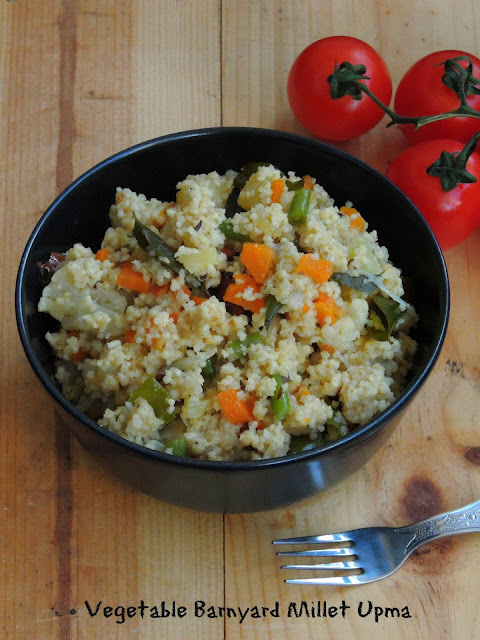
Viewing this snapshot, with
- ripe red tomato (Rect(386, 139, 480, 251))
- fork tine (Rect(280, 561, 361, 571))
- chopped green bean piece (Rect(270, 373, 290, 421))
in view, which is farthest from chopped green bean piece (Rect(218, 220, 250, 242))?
fork tine (Rect(280, 561, 361, 571))

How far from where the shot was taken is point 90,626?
1.63 meters

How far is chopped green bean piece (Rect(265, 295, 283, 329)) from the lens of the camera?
1.52 m

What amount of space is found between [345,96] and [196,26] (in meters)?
0.57

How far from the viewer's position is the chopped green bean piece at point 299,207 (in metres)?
1.62

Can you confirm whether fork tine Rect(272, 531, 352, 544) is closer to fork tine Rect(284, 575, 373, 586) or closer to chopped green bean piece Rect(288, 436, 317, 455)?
fork tine Rect(284, 575, 373, 586)

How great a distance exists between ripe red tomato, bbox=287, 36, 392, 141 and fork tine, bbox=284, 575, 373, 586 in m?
1.19

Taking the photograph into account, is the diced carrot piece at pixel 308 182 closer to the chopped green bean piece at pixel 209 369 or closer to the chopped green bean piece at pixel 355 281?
the chopped green bean piece at pixel 355 281

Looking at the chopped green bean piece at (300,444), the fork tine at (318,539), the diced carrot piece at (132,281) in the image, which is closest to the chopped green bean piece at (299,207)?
the diced carrot piece at (132,281)

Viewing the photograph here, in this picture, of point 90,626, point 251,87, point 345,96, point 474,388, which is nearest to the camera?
point 90,626

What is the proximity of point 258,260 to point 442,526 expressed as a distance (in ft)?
2.38

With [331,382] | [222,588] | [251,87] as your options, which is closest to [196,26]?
[251,87]

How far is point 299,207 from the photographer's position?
1.63m

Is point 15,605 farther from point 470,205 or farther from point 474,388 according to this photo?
point 470,205

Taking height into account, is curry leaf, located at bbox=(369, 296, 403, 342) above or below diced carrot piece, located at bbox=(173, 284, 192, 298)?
below
